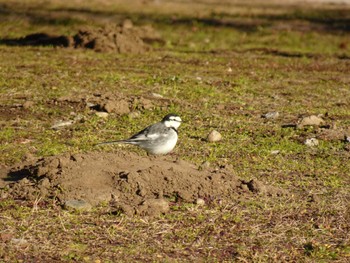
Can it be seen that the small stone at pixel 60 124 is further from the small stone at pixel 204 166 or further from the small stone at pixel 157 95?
the small stone at pixel 204 166

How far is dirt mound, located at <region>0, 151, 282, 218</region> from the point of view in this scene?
708cm

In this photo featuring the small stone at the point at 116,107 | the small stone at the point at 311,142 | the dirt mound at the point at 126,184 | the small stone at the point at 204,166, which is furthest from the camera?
the small stone at the point at 116,107

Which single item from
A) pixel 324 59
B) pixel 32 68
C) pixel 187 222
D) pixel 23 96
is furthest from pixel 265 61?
pixel 187 222

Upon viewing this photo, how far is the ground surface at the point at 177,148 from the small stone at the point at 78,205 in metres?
0.02

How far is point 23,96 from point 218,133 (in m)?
3.42

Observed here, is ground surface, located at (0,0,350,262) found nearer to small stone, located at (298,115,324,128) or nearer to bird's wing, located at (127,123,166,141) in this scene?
small stone, located at (298,115,324,128)

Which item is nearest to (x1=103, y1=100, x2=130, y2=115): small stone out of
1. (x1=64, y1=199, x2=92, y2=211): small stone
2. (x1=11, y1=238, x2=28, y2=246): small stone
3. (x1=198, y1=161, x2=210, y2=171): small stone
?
(x1=198, y1=161, x2=210, y2=171): small stone

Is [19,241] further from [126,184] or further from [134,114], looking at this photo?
[134,114]

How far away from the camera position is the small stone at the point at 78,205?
Answer: 6918 mm

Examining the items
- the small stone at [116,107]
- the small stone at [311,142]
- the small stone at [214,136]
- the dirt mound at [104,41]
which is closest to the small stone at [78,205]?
the small stone at [214,136]

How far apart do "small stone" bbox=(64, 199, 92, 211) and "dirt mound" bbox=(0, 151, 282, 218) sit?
0.05 metres

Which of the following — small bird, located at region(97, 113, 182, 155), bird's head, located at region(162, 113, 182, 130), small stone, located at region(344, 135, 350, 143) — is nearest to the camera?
small bird, located at region(97, 113, 182, 155)

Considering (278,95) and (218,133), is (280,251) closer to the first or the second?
(218,133)

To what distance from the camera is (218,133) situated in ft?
31.6
